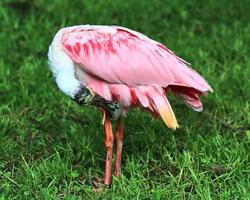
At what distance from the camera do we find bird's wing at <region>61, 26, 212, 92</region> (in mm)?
4285

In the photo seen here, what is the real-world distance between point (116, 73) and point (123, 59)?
0.37 feet

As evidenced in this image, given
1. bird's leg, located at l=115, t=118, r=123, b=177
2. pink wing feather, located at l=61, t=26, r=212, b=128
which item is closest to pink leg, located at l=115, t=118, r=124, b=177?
bird's leg, located at l=115, t=118, r=123, b=177

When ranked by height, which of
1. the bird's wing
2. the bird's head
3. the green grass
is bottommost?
the green grass

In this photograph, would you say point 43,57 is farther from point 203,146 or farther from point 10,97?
point 203,146

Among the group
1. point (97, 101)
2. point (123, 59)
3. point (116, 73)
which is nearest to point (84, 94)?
point (97, 101)

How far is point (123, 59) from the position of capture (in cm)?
436

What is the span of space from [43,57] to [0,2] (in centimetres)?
135

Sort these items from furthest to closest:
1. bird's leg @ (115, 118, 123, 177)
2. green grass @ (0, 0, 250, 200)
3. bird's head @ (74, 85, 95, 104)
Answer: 1. bird's leg @ (115, 118, 123, 177)
2. green grass @ (0, 0, 250, 200)
3. bird's head @ (74, 85, 95, 104)

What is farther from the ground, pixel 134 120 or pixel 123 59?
pixel 123 59

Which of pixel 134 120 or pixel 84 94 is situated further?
pixel 134 120

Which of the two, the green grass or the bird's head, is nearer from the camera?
the bird's head

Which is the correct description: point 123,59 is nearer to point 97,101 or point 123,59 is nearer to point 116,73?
point 116,73

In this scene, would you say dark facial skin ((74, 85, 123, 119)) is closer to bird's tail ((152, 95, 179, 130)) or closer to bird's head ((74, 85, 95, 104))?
bird's head ((74, 85, 95, 104))

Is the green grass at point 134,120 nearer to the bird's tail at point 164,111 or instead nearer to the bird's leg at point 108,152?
the bird's leg at point 108,152
